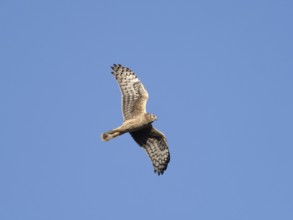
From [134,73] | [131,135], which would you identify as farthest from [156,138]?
[134,73]

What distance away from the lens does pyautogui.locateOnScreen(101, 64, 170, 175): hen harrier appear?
1867 cm

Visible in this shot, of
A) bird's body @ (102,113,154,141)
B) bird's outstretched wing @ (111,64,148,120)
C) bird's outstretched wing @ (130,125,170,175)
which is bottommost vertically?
bird's outstretched wing @ (130,125,170,175)

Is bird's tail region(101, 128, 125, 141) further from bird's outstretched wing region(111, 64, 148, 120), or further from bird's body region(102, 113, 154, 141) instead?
bird's outstretched wing region(111, 64, 148, 120)

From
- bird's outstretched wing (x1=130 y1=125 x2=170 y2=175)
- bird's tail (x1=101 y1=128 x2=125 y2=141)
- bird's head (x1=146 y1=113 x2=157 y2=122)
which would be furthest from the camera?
bird's outstretched wing (x1=130 y1=125 x2=170 y2=175)

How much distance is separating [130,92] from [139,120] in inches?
60.8

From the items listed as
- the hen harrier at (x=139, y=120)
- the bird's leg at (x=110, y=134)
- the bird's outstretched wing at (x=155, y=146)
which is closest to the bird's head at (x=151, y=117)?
the hen harrier at (x=139, y=120)

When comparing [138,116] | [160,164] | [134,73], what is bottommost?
[160,164]

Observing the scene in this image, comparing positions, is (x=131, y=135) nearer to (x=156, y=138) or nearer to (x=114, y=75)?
(x=156, y=138)

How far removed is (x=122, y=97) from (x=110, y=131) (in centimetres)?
185

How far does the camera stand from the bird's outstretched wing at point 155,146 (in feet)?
63.6

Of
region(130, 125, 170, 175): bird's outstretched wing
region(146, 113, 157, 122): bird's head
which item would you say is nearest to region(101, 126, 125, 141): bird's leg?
region(146, 113, 157, 122): bird's head

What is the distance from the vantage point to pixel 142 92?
1977 cm

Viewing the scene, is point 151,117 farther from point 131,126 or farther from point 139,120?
point 131,126

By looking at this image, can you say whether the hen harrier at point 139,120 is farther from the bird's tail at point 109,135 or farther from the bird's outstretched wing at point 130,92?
the bird's tail at point 109,135
